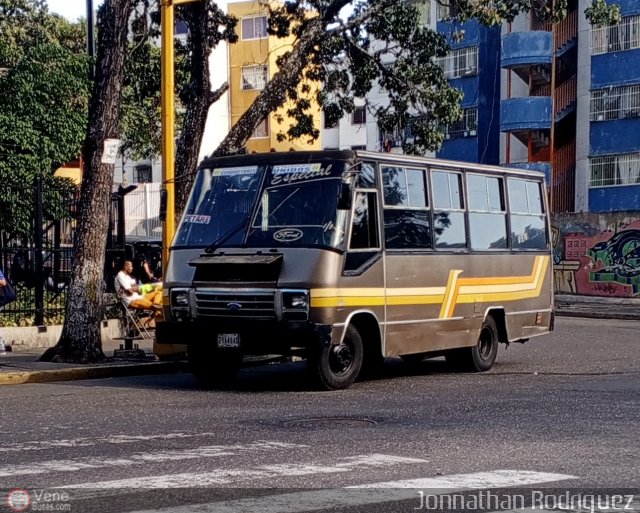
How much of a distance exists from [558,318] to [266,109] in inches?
528

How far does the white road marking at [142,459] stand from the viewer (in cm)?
845

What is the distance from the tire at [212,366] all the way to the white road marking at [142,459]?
18.2 ft

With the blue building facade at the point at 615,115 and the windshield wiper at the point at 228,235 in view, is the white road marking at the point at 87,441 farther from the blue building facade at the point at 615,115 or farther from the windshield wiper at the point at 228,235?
the blue building facade at the point at 615,115

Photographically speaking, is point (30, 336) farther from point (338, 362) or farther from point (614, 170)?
point (614, 170)

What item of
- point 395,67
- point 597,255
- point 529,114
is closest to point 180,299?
point 395,67

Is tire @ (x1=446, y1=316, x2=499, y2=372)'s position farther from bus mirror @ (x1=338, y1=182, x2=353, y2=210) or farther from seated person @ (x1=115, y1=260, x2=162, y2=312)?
seated person @ (x1=115, y1=260, x2=162, y2=312)

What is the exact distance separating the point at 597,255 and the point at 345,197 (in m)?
27.9

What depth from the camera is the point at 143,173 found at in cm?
6669

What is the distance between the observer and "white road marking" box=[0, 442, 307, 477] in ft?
27.7

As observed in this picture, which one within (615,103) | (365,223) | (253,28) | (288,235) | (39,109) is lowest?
(288,235)

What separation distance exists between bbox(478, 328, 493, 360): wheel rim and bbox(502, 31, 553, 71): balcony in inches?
1256

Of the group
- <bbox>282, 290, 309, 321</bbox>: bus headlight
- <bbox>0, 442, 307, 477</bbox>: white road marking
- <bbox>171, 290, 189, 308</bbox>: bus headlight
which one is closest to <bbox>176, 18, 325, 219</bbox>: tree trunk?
<bbox>171, 290, 189, 308</bbox>: bus headlight

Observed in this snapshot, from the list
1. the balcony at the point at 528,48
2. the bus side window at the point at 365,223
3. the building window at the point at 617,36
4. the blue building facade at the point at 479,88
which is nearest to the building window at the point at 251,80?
the blue building facade at the point at 479,88

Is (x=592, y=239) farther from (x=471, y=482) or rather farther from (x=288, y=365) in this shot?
(x=471, y=482)
